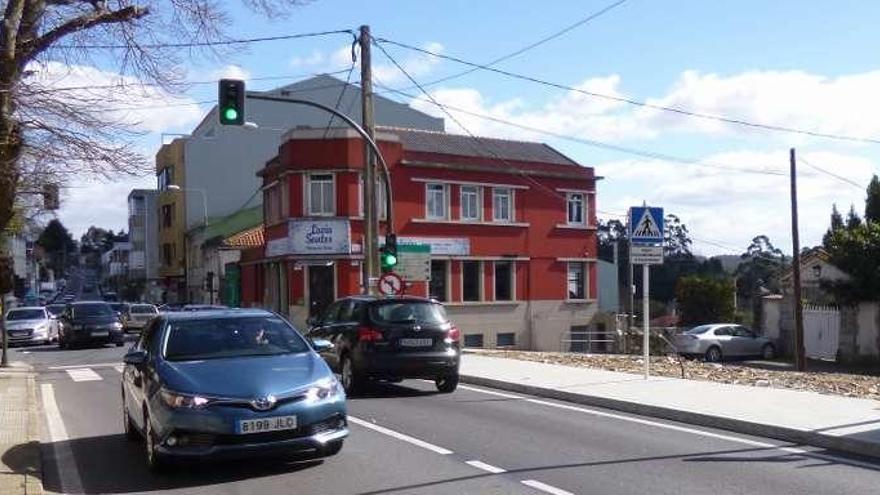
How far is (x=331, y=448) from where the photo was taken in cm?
912

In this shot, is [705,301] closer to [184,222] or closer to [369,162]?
[369,162]

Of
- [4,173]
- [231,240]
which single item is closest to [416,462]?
[4,173]

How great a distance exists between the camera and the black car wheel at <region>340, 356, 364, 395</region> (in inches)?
619

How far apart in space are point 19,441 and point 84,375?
1186 centimetres

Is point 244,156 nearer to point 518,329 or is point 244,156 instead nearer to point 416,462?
point 518,329

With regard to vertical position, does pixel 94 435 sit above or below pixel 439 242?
below

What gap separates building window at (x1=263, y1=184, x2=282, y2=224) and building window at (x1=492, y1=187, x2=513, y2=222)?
9.19 m

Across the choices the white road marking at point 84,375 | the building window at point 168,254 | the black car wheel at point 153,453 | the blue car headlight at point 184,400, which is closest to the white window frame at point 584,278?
the white road marking at point 84,375

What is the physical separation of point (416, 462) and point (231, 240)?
45092 mm

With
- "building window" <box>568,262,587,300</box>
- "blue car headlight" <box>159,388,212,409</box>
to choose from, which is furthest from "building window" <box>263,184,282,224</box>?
"blue car headlight" <box>159,388,212,409</box>

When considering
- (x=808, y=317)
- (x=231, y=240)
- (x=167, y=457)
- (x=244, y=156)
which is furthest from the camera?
(x=244, y=156)

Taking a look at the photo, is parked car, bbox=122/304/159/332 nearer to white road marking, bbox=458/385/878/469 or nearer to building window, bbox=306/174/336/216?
building window, bbox=306/174/336/216

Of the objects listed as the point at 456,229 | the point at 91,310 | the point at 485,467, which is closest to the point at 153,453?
the point at 485,467

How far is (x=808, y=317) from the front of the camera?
39.9m
